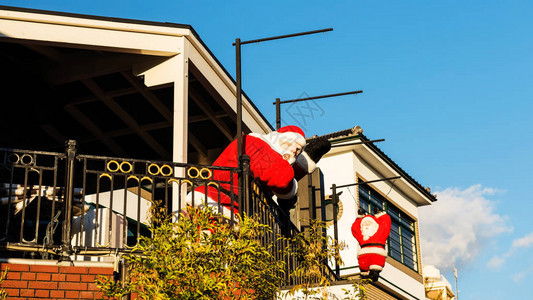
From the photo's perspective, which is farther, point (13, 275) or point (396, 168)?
point (396, 168)

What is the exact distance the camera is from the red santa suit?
1037cm

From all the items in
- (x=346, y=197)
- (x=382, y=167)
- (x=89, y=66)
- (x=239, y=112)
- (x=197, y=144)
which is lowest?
(x=239, y=112)

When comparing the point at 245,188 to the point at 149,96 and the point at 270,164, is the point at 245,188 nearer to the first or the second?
the point at 270,164

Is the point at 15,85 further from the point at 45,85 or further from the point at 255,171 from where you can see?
the point at 255,171

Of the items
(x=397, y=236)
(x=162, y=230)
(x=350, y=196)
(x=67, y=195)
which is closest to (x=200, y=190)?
(x=67, y=195)

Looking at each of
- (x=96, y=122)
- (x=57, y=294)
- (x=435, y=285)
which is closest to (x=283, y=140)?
(x=96, y=122)

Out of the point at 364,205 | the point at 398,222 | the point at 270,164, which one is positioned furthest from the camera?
the point at 398,222

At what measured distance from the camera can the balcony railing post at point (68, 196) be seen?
8.74m

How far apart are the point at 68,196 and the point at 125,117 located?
15.4 feet

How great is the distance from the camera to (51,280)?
840 centimetres

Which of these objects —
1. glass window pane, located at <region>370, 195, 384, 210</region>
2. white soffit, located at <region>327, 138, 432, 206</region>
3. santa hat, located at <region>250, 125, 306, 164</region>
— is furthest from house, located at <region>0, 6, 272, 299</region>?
glass window pane, located at <region>370, 195, 384, 210</region>

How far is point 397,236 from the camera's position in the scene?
80.1 feet

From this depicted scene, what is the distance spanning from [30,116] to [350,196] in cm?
1097

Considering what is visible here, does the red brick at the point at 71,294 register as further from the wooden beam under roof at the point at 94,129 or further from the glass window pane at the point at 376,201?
the glass window pane at the point at 376,201
